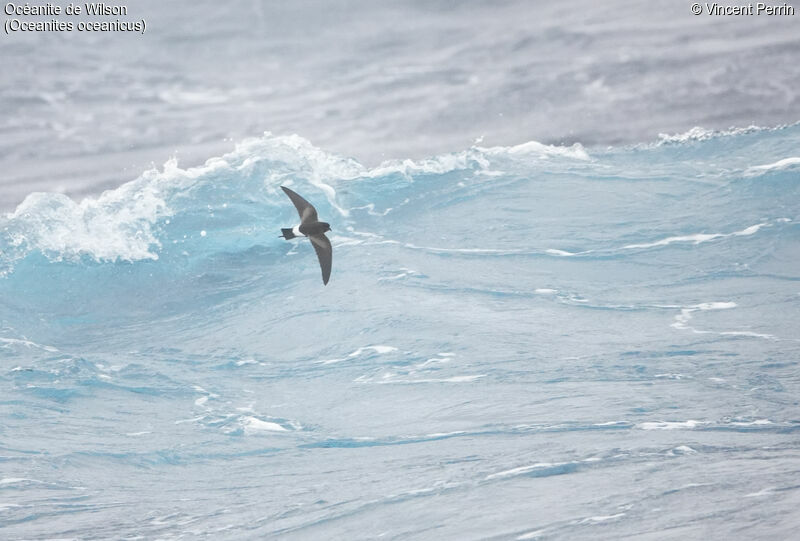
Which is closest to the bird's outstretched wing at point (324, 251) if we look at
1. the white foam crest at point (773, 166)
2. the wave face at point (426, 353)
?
the wave face at point (426, 353)

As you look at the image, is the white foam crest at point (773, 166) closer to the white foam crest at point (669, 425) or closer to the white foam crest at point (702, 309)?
the white foam crest at point (702, 309)

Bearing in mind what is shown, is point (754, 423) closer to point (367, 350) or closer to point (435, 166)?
point (367, 350)

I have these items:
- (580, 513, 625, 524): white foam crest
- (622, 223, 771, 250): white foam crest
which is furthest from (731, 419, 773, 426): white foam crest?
(622, 223, 771, 250): white foam crest

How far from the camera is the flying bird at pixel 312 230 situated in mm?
11766

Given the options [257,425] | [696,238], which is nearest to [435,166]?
[696,238]

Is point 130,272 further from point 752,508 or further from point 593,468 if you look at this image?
point 752,508

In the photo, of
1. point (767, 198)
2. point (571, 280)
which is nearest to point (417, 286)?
point (571, 280)

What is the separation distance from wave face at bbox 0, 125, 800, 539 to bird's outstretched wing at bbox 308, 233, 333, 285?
308cm

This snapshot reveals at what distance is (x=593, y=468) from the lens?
12.8 m

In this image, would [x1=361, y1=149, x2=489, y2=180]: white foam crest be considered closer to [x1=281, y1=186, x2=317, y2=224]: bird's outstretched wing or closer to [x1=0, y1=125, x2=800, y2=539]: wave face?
[x1=0, y1=125, x2=800, y2=539]: wave face

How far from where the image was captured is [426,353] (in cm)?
2136

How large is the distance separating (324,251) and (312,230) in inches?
16.4

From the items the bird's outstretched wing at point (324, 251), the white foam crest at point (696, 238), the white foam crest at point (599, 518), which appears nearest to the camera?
the white foam crest at point (599, 518)

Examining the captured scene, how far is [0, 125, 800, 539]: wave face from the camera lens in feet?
40.8
